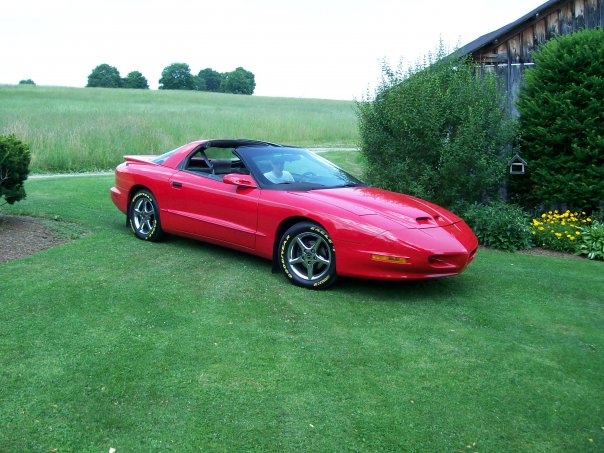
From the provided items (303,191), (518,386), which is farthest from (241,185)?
(518,386)

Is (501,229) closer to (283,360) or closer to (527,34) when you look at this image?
(527,34)

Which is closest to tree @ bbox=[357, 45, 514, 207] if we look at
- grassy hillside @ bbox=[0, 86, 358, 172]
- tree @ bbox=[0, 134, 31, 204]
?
grassy hillside @ bbox=[0, 86, 358, 172]

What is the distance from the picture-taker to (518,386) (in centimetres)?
410

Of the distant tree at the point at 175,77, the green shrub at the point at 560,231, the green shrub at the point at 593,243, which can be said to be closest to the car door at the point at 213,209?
the green shrub at the point at 560,231

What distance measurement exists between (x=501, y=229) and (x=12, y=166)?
622cm

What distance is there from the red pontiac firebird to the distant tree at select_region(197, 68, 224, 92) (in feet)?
341

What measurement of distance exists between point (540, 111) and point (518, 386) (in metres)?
6.47

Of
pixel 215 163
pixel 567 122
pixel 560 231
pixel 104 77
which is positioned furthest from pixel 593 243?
pixel 104 77

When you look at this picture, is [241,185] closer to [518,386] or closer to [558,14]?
[518,386]

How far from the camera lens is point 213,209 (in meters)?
6.83

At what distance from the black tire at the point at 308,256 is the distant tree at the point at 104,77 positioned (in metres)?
101

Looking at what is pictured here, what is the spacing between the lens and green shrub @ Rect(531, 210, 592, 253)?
8.59m

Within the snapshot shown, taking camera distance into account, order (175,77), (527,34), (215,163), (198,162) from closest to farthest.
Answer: (215,163)
(198,162)
(527,34)
(175,77)

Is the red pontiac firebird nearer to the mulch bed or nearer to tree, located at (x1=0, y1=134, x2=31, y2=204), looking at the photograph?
the mulch bed
